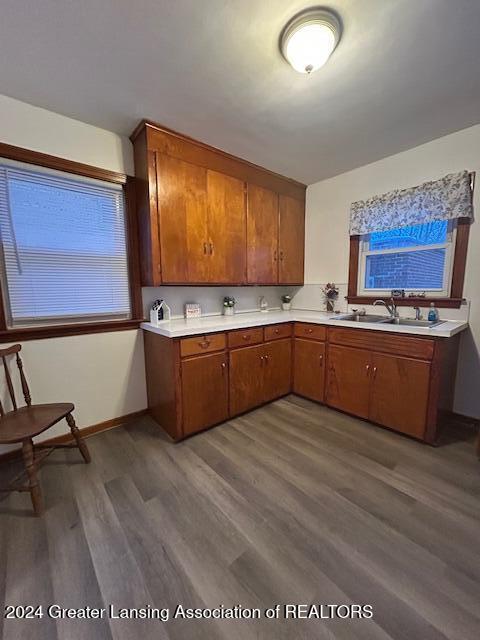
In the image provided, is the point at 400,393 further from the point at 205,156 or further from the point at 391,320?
the point at 205,156

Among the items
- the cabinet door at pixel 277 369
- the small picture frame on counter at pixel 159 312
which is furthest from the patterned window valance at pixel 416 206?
the small picture frame on counter at pixel 159 312

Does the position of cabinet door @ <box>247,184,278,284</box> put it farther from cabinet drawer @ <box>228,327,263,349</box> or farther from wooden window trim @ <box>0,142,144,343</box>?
wooden window trim @ <box>0,142,144,343</box>

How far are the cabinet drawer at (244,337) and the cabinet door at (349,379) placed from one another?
0.69 meters

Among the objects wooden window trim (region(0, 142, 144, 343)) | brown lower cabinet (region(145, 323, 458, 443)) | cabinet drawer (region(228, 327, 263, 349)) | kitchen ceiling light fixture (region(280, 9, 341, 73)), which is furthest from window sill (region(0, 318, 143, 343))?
kitchen ceiling light fixture (region(280, 9, 341, 73))

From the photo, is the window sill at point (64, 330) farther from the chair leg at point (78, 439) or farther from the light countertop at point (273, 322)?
the chair leg at point (78, 439)

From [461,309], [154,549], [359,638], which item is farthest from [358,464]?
[461,309]

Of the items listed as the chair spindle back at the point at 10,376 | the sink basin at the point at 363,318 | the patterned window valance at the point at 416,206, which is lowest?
the chair spindle back at the point at 10,376

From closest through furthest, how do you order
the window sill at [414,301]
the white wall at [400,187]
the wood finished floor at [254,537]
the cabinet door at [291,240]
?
the wood finished floor at [254,537] → the white wall at [400,187] → the window sill at [414,301] → the cabinet door at [291,240]

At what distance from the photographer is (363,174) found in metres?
2.71

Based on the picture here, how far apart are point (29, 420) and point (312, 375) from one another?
7.48ft

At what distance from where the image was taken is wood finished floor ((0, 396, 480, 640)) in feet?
3.18

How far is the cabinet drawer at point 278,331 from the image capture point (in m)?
2.54

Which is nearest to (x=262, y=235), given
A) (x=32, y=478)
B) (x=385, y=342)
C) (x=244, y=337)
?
(x=244, y=337)

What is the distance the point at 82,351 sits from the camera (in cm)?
209
